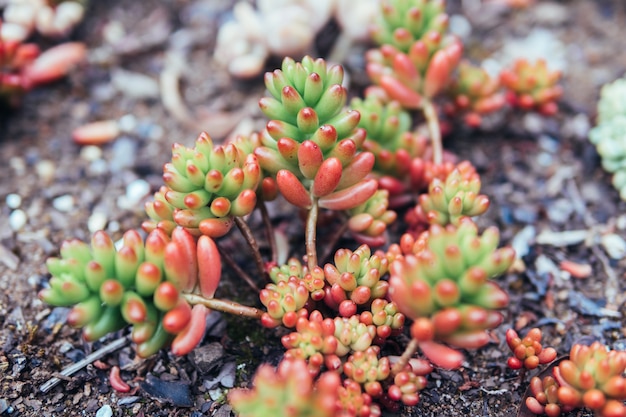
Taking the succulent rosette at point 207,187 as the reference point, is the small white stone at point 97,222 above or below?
below

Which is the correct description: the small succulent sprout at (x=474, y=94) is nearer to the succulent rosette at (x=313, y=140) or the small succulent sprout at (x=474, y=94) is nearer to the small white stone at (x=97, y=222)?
the succulent rosette at (x=313, y=140)

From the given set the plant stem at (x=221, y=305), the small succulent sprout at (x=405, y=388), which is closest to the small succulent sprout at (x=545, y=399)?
the small succulent sprout at (x=405, y=388)

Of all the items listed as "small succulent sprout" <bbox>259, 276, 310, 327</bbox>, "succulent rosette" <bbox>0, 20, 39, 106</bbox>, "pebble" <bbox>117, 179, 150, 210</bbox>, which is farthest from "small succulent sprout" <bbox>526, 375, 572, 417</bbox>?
"succulent rosette" <bbox>0, 20, 39, 106</bbox>

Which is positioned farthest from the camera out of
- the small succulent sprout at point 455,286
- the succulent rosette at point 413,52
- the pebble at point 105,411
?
the succulent rosette at point 413,52

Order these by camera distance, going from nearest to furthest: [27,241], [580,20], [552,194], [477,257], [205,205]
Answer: [477,257]
[205,205]
[27,241]
[552,194]
[580,20]

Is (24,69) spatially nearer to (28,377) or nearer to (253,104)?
(253,104)

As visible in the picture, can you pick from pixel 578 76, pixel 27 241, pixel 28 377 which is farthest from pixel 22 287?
pixel 578 76
